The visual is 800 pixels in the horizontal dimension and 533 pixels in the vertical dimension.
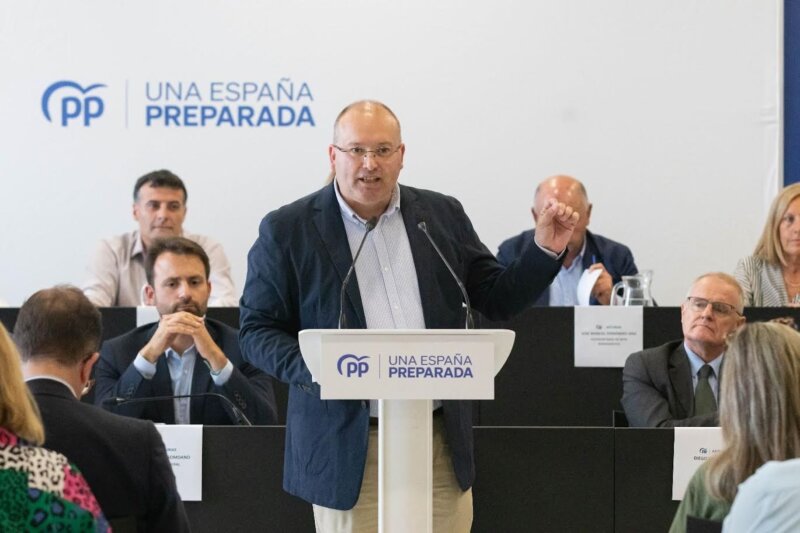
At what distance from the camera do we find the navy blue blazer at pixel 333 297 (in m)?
2.76

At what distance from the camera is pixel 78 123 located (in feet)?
21.2

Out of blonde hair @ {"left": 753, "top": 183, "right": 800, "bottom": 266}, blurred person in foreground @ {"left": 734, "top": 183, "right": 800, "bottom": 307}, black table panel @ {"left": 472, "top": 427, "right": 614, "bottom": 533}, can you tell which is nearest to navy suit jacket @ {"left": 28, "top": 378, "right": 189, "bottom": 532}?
black table panel @ {"left": 472, "top": 427, "right": 614, "bottom": 533}

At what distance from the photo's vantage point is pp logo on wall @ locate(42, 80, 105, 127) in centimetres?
645

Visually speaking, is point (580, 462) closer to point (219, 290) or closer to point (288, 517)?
point (288, 517)

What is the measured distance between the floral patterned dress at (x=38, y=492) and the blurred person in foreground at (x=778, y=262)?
3.68 metres

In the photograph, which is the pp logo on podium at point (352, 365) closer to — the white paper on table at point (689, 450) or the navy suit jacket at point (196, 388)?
the white paper on table at point (689, 450)

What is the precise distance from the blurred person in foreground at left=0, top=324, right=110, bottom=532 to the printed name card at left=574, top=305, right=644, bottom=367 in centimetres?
280

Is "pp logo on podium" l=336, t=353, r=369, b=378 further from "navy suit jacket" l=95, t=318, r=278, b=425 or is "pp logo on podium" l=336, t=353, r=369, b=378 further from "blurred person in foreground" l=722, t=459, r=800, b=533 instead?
"navy suit jacket" l=95, t=318, r=278, b=425

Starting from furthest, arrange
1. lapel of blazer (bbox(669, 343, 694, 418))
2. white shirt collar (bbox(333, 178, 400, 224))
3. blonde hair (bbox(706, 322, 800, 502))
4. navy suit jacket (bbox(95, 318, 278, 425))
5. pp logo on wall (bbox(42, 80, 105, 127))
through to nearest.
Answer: pp logo on wall (bbox(42, 80, 105, 127)) < lapel of blazer (bbox(669, 343, 694, 418)) < navy suit jacket (bbox(95, 318, 278, 425)) < white shirt collar (bbox(333, 178, 400, 224)) < blonde hair (bbox(706, 322, 800, 502))

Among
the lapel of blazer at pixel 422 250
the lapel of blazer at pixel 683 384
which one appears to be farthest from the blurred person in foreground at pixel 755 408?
the lapel of blazer at pixel 683 384

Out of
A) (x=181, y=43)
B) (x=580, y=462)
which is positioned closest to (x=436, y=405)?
(x=580, y=462)

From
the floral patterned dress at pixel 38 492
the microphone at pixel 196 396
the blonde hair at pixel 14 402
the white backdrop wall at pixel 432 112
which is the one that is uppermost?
the white backdrop wall at pixel 432 112

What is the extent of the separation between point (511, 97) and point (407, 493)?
13.5ft

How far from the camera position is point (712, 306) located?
13.3 ft
